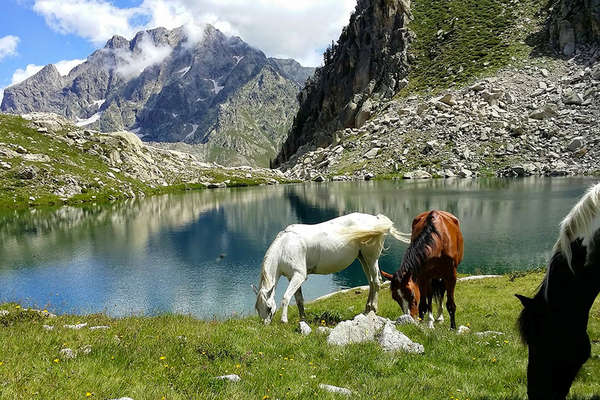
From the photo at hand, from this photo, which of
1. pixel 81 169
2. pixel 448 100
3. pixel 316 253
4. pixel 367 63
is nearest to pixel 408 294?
pixel 316 253

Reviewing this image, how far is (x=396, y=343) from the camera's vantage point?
944 cm

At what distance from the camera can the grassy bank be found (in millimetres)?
6254

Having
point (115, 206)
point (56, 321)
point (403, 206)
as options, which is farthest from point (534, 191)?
point (115, 206)

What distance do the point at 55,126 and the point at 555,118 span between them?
14930cm

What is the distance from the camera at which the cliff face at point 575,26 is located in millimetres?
123688

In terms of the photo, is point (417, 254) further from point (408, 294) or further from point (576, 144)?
point (576, 144)

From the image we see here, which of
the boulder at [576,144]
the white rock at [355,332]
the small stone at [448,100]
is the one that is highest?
the small stone at [448,100]

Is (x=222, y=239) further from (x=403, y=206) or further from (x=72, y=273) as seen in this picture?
(x=403, y=206)

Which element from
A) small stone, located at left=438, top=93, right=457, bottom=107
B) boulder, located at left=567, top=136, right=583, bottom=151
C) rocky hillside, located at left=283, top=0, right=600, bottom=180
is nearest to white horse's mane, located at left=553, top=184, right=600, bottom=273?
rocky hillside, located at left=283, top=0, right=600, bottom=180

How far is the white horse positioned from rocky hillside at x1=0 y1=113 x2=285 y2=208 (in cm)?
8843

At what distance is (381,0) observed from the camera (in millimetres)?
177375

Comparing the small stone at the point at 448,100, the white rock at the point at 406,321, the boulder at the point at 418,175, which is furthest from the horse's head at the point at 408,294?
the small stone at the point at 448,100

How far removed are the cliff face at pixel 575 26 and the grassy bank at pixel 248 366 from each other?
150m

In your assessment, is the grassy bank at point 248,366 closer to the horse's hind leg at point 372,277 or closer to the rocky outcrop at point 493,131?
the horse's hind leg at point 372,277
